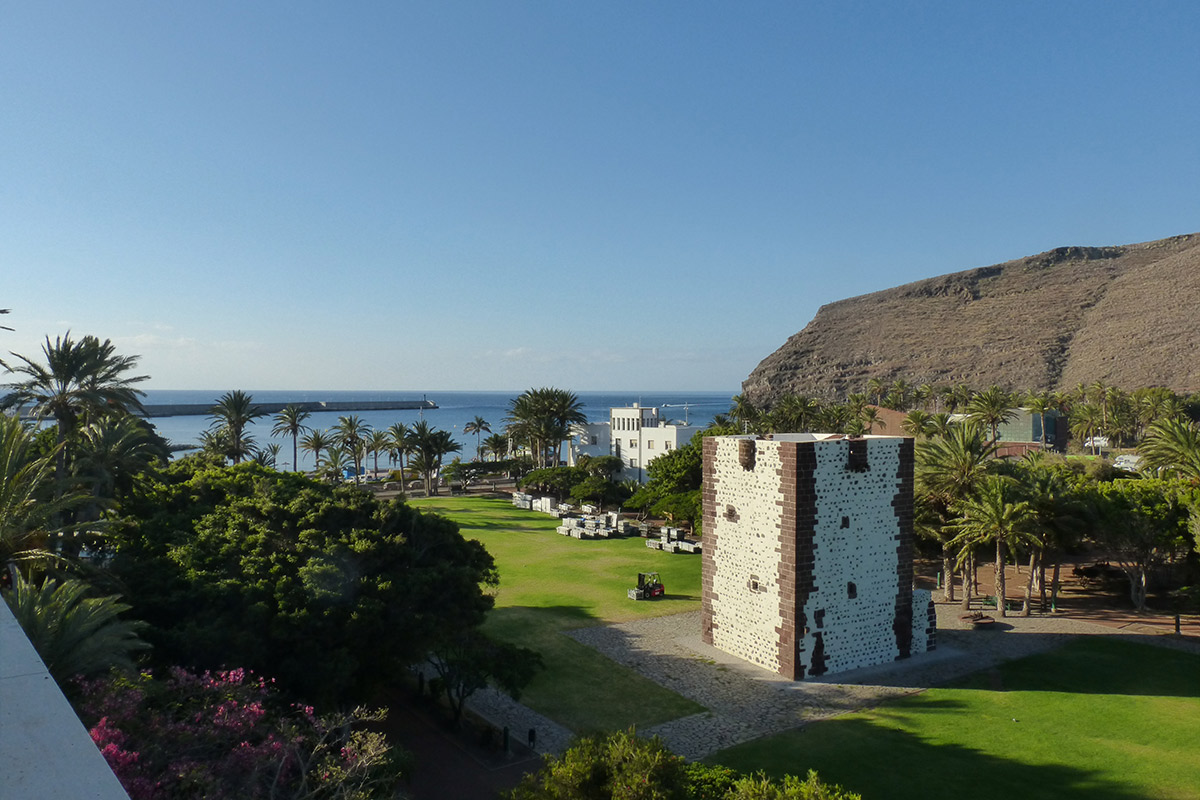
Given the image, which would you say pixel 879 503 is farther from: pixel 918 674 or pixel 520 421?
pixel 520 421

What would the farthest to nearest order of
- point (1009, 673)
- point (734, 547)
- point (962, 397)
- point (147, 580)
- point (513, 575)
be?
point (962, 397) → point (513, 575) → point (734, 547) → point (1009, 673) → point (147, 580)

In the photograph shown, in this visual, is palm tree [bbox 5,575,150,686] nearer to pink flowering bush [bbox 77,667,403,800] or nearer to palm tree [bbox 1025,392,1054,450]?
pink flowering bush [bbox 77,667,403,800]

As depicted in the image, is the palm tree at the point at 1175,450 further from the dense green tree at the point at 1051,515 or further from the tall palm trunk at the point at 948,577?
the tall palm trunk at the point at 948,577

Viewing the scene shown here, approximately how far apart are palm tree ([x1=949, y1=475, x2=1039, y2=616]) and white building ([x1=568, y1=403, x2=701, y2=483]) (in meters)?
45.6

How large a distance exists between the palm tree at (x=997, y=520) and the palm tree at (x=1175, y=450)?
10.1 metres

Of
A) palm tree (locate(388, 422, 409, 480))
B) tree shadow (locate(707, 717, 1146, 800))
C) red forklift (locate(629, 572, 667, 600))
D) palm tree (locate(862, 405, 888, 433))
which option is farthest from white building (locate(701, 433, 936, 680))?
palm tree (locate(862, 405, 888, 433))

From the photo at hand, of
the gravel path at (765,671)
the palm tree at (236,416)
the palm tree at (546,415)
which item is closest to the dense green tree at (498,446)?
the palm tree at (546,415)

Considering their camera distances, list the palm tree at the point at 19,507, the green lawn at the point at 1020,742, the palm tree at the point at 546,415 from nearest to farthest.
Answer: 1. the green lawn at the point at 1020,742
2. the palm tree at the point at 19,507
3. the palm tree at the point at 546,415

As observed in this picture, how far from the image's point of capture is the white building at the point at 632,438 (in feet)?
253

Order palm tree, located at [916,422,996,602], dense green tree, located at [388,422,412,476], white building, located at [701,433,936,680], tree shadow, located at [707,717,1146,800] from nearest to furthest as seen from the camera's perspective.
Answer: tree shadow, located at [707,717,1146,800], white building, located at [701,433,936,680], palm tree, located at [916,422,996,602], dense green tree, located at [388,422,412,476]

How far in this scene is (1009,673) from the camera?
23312 millimetres

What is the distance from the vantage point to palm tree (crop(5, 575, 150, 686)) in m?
12.4

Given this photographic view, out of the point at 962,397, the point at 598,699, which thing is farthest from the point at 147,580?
the point at 962,397

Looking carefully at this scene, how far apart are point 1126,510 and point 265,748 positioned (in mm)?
33043
